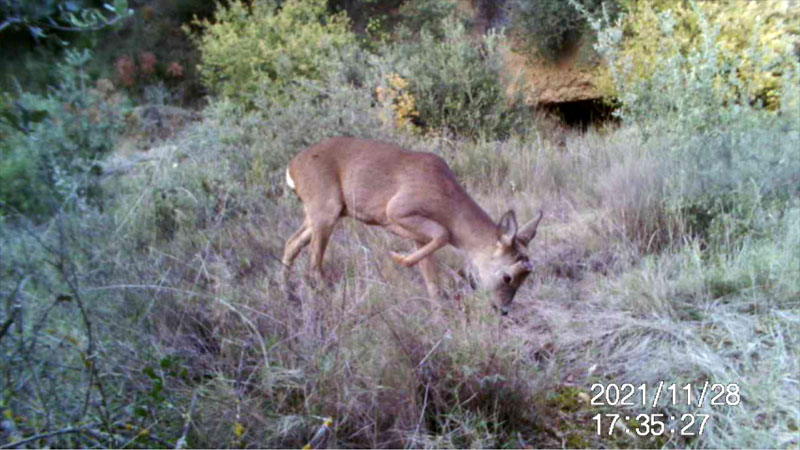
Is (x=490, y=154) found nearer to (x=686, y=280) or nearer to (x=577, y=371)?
(x=686, y=280)

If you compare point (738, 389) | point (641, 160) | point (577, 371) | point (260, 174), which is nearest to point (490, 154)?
point (641, 160)

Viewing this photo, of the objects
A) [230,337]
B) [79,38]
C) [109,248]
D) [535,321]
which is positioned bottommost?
[535,321]

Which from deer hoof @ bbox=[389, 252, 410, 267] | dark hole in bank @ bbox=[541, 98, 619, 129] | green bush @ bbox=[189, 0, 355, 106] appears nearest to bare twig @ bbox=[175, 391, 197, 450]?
deer hoof @ bbox=[389, 252, 410, 267]

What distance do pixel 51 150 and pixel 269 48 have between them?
9745 mm

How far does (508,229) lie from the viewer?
667 centimetres

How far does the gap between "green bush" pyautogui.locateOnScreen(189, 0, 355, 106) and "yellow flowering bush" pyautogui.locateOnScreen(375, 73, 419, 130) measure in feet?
4.49

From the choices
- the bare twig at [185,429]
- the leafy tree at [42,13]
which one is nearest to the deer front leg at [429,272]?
the bare twig at [185,429]

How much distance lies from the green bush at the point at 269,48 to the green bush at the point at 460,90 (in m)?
1.61

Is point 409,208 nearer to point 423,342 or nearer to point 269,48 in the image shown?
point 423,342

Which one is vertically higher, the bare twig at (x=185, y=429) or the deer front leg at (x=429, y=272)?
the bare twig at (x=185, y=429)

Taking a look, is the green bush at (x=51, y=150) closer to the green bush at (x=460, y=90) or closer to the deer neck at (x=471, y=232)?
the deer neck at (x=471, y=232)

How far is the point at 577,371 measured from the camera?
5.30 meters

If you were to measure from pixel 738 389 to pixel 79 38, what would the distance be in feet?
13.0

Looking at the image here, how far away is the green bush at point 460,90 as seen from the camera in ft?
42.5
